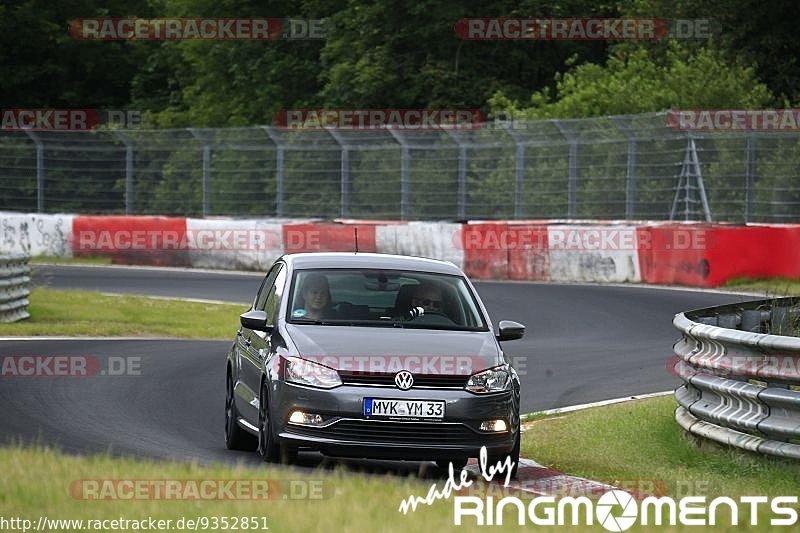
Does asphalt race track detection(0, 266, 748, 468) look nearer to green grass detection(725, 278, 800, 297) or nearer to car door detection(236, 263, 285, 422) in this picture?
car door detection(236, 263, 285, 422)

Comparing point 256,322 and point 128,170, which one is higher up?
point 128,170

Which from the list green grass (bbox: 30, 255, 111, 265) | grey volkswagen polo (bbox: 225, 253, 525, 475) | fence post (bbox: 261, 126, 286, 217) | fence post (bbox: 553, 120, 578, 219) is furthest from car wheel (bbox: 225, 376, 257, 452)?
fence post (bbox: 261, 126, 286, 217)

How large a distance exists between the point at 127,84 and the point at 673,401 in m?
56.3

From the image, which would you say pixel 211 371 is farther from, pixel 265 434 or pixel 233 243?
pixel 233 243

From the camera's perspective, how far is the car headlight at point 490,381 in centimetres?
1048

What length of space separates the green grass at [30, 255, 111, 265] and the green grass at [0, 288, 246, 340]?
8.44 meters

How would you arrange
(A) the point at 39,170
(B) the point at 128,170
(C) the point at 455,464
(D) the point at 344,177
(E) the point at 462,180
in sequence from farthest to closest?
(A) the point at 39,170 → (B) the point at 128,170 → (D) the point at 344,177 → (E) the point at 462,180 → (C) the point at 455,464

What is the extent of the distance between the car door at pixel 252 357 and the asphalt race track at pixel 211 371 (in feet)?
1.18

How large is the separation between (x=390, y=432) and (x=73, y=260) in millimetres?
27946

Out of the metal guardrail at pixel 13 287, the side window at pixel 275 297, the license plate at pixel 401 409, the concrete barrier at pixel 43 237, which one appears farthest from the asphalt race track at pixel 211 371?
the concrete barrier at pixel 43 237

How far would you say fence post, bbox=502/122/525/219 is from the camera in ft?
108

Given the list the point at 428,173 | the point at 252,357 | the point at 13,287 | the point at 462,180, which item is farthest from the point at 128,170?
the point at 252,357

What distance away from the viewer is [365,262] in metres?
11.9

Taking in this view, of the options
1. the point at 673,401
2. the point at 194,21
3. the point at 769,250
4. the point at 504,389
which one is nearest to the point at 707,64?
the point at 769,250
